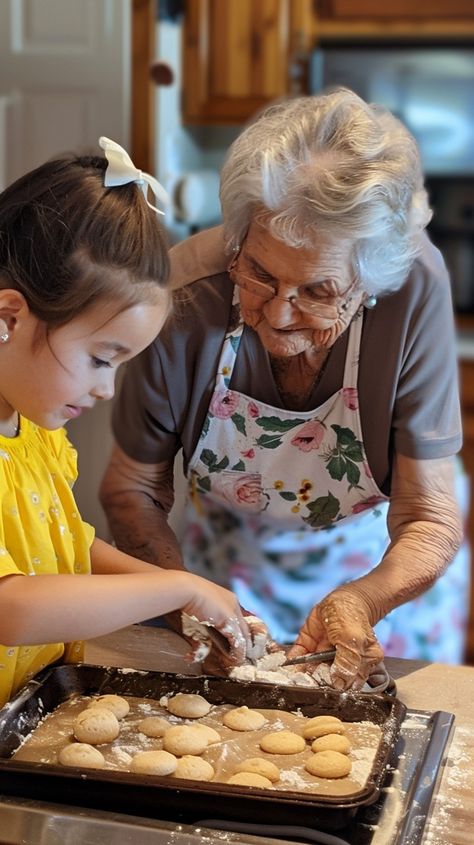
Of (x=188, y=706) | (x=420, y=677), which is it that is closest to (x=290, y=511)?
(x=420, y=677)

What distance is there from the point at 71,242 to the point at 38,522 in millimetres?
323

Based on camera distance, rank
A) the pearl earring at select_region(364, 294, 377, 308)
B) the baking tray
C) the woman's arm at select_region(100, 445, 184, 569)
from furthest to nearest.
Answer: the woman's arm at select_region(100, 445, 184, 569) < the pearl earring at select_region(364, 294, 377, 308) < the baking tray

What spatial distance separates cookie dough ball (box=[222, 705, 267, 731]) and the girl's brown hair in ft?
1.53

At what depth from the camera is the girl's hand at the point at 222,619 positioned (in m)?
1.27

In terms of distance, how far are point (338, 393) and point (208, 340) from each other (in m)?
0.20

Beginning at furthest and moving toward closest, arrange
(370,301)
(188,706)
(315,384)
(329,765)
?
(315,384)
(370,301)
(188,706)
(329,765)

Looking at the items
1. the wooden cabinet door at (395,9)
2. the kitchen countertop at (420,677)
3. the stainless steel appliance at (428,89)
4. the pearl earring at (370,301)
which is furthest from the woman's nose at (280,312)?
the wooden cabinet door at (395,9)

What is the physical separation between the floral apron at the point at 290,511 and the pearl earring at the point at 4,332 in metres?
0.47

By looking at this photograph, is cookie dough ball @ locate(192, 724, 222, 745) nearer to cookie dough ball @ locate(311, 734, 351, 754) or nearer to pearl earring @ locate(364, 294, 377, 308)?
cookie dough ball @ locate(311, 734, 351, 754)

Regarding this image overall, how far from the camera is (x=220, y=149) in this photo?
3822mm

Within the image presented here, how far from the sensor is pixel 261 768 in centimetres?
113

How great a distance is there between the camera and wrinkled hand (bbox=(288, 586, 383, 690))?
137 cm

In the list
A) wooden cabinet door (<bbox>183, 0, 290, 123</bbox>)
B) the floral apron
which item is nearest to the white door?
wooden cabinet door (<bbox>183, 0, 290, 123</bbox>)

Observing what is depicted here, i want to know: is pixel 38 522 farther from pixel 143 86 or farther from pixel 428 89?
pixel 428 89
